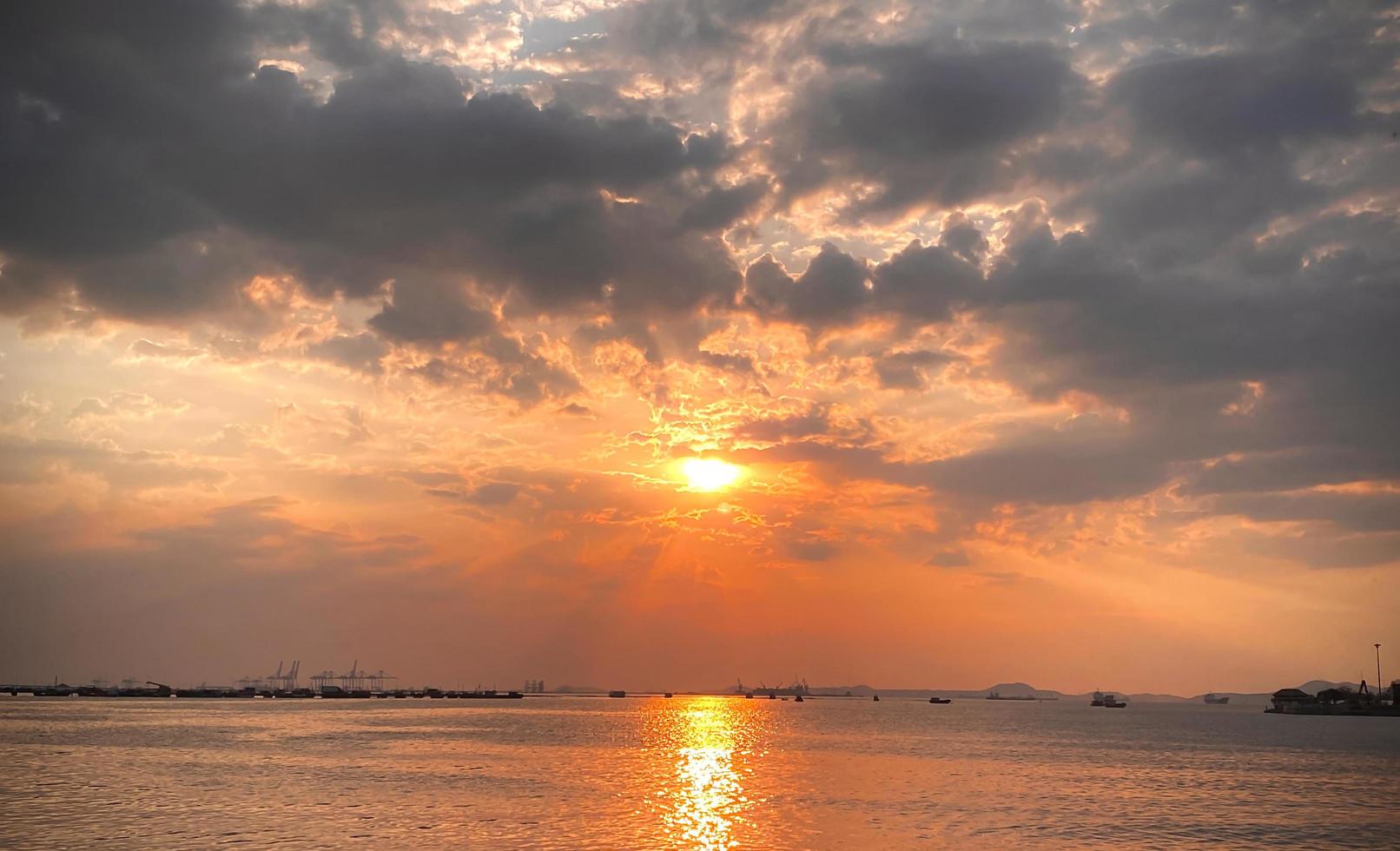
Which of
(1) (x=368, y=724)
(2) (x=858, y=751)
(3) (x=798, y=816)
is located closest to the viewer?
(3) (x=798, y=816)

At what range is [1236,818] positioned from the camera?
5903 centimetres

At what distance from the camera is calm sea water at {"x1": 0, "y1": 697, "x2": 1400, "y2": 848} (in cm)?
4881

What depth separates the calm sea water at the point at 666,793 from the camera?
48.8 metres

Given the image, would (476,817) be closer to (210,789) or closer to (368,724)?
(210,789)

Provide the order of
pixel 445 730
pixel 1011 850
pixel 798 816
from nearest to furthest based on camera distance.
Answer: pixel 1011 850, pixel 798 816, pixel 445 730

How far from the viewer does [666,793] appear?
6638cm

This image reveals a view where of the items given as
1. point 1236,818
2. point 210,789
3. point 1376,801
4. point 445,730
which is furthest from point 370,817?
point 445,730

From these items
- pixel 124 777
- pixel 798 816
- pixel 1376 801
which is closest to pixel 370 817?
pixel 798 816

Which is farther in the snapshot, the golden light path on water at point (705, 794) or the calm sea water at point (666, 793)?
the golden light path on water at point (705, 794)

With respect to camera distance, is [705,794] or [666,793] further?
[705,794]

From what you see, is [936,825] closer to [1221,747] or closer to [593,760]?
[593,760]

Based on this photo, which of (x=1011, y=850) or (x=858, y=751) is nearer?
(x=1011, y=850)

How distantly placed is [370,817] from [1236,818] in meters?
50.2

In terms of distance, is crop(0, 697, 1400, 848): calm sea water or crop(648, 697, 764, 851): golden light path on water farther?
crop(648, 697, 764, 851): golden light path on water
